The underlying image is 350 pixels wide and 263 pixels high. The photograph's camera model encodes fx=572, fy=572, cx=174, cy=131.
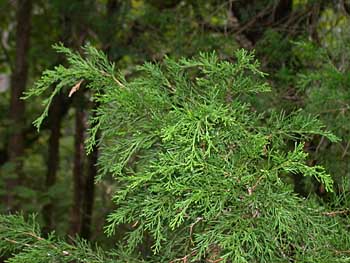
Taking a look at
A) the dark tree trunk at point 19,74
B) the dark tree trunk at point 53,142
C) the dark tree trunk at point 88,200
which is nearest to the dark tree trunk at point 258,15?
the dark tree trunk at point 19,74

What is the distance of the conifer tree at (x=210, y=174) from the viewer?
3.92 feet

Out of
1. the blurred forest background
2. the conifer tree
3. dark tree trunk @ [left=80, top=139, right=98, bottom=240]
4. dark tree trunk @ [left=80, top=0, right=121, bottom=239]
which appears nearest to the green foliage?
the conifer tree

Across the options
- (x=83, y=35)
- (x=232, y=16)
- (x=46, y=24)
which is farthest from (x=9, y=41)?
(x=232, y=16)

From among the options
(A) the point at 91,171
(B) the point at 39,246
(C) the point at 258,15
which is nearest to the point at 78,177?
(A) the point at 91,171

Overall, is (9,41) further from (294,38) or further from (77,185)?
(294,38)

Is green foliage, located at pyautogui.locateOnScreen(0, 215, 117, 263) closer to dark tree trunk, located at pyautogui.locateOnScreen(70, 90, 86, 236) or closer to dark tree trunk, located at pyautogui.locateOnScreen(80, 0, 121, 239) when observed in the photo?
dark tree trunk, located at pyautogui.locateOnScreen(80, 0, 121, 239)

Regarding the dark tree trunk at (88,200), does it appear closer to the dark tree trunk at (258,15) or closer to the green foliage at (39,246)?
the dark tree trunk at (258,15)

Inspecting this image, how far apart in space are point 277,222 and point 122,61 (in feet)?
11.9

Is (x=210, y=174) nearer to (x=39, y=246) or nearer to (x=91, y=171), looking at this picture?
(x=39, y=246)

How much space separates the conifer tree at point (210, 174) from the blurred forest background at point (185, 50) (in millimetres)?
297

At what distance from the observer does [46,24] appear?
18.7ft

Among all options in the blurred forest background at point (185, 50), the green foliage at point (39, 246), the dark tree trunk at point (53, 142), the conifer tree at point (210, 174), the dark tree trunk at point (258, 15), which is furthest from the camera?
the dark tree trunk at point (53, 142)

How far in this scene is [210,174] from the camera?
1214 mm

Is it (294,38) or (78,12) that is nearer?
(294,38)
